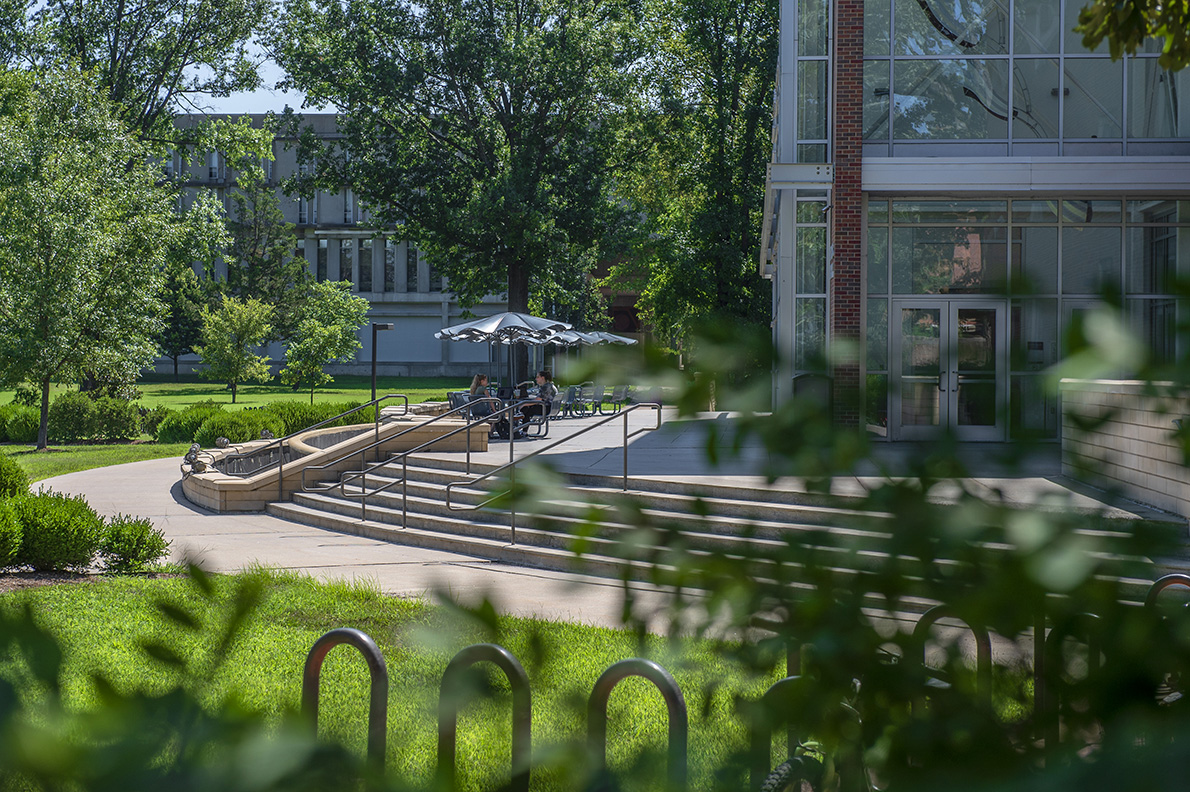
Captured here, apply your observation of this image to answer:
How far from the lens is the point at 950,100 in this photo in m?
17.5

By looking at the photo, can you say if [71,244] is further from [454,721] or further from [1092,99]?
[454,721]

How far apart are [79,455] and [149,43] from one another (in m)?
20.5

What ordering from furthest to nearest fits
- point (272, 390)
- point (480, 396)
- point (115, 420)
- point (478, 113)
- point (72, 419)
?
point (272, 390) → point (478, 113) → point (115, 420) → point (72, 419) → point (480, 396)

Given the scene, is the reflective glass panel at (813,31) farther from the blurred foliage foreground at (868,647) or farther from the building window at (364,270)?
the building window at (364,270)

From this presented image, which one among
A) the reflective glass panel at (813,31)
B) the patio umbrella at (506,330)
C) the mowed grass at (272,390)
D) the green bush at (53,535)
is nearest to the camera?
the green bush at (53,535)

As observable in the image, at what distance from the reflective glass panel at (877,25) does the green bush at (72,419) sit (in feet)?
70.7

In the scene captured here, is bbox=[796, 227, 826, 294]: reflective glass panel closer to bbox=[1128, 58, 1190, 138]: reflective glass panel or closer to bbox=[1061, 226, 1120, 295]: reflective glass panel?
bbox=[1061, 226, 1120, 295]: reflective glass panel

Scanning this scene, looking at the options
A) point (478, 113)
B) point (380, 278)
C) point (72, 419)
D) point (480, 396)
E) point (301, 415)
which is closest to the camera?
point (480, 396)

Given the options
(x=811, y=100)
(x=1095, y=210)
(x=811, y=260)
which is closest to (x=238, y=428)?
(x=811, y=260)

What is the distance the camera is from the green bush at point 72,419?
26.1m

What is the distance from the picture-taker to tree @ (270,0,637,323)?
3092 centimetres

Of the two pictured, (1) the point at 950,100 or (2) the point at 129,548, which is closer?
(2) the point at 129,548

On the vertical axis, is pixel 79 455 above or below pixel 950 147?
below

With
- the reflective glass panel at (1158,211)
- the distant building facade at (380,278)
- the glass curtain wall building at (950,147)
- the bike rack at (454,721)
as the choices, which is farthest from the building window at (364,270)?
the bike rack at (454,721)
